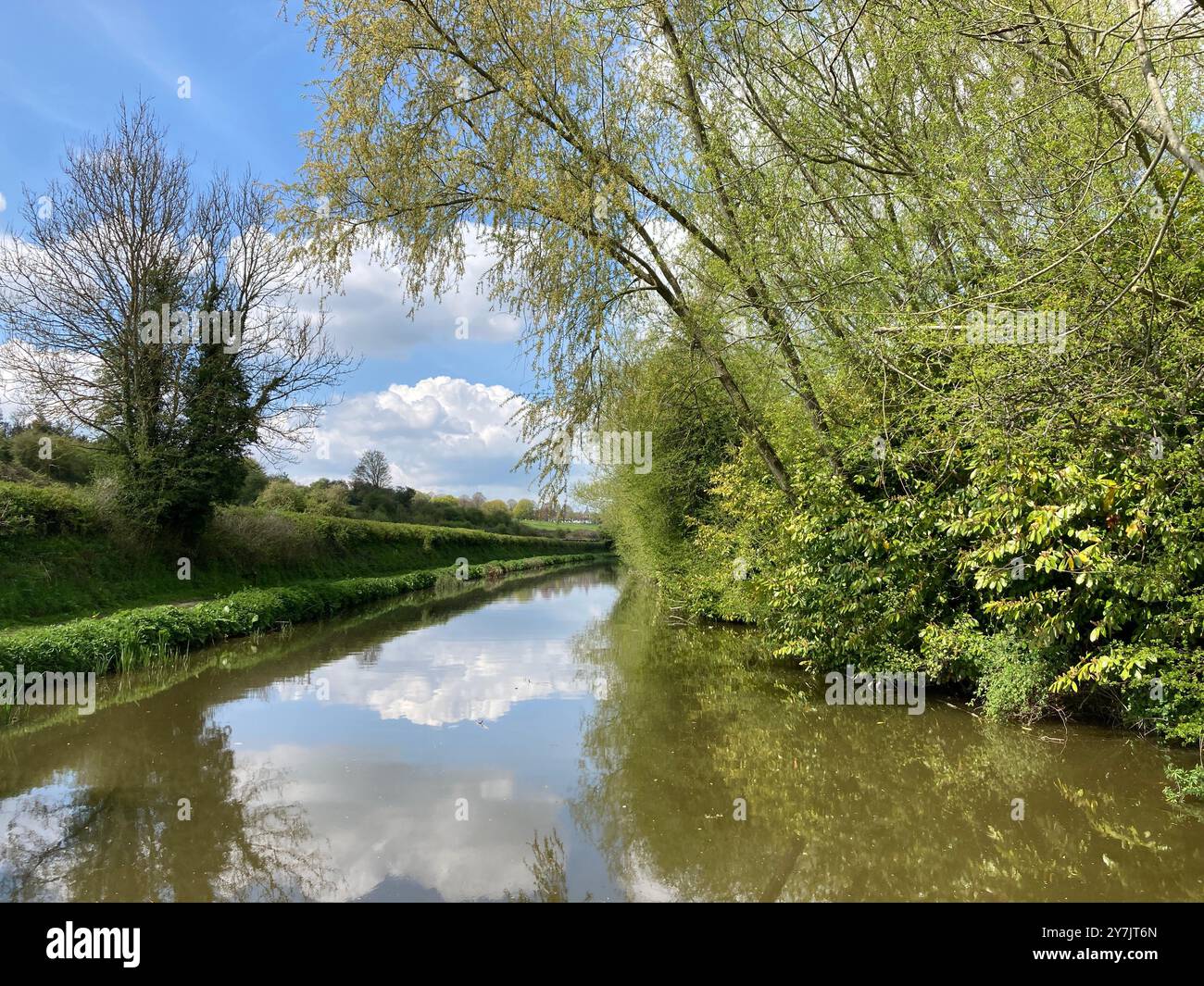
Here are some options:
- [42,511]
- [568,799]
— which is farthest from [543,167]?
[42,511]

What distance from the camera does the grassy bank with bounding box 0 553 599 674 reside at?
Answer: 9398 millimetres

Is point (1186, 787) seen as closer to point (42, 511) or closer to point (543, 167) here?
point (543, 167)

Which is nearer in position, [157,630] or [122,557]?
[157,630]

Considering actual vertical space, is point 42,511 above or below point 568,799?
above

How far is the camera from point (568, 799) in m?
5.76

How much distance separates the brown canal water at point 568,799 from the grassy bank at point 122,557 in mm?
5882

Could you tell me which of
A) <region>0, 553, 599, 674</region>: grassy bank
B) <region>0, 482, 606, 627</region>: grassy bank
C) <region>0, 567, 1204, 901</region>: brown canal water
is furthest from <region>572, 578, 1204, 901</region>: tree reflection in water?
<region>0, 482, 606, 627</region>: grassy bank

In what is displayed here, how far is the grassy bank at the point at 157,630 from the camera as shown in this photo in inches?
370

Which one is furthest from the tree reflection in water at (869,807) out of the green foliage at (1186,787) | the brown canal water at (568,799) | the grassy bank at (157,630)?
the grassy bank at (157,630)

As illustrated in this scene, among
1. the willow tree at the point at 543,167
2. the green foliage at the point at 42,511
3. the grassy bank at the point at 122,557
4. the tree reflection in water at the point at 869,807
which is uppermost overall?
the willow tree at the point at 543,167

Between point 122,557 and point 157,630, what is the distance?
6373 millimetres

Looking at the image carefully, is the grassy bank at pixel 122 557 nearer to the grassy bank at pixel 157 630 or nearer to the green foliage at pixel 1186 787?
the grassy bank at pixel 157 630

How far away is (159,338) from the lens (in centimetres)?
1845
